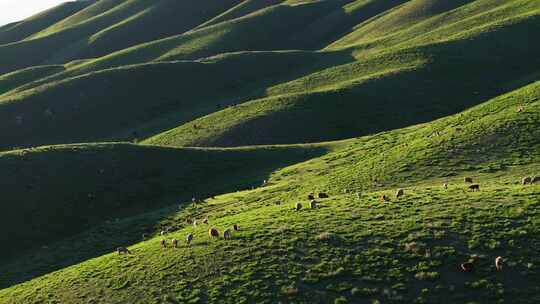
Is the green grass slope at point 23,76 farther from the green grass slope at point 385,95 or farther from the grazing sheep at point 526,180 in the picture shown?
the grazing sheep at point 526,180

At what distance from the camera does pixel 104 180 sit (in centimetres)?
5878

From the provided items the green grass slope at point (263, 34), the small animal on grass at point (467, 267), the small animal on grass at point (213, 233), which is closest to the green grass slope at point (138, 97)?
the green grass slope at point (263, 34)

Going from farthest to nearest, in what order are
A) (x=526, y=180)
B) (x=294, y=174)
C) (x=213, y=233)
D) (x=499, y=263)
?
1. (x=294, y=174)
2. (x=526, y=180)
3. (x=213, y=233)
4. (x=499, y=263)

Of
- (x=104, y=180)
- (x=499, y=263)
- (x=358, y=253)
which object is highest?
(x=104, y=180)

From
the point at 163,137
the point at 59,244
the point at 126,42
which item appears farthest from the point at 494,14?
the point at 126,42

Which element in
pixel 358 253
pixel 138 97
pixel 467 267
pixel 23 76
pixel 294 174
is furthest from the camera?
pixel 23 76

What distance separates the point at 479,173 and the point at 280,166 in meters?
24.5

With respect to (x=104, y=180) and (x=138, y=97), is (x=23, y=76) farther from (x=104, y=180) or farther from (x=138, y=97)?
(x=104, y=180)

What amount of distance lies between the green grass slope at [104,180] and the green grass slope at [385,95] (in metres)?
12.6

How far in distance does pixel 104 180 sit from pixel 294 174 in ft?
70.0

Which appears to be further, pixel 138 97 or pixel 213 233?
pixel 138 97

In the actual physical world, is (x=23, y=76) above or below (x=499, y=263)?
above

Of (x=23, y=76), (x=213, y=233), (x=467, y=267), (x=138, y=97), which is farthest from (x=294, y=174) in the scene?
(x=23, y=76)

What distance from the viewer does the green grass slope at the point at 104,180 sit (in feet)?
170
